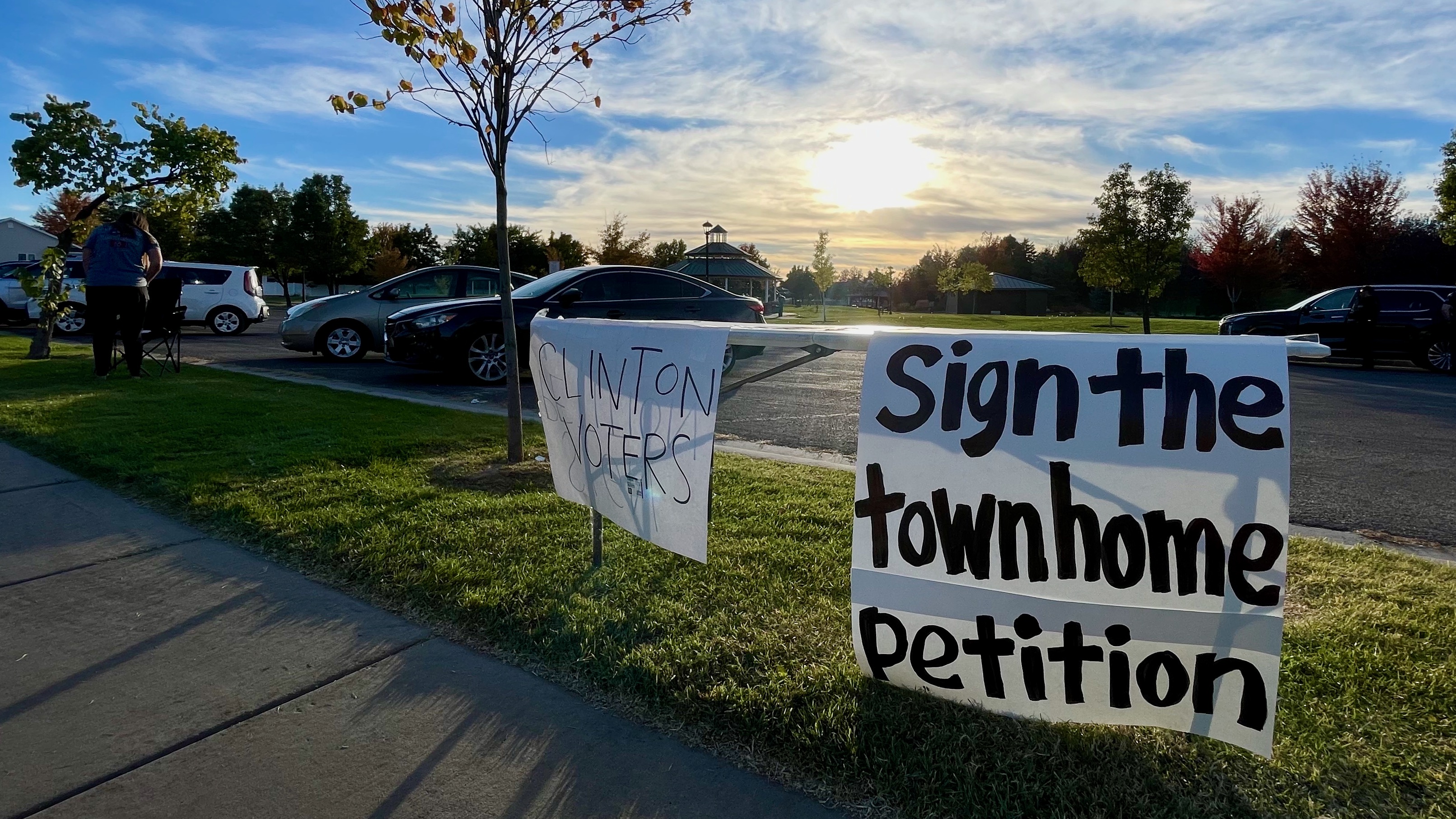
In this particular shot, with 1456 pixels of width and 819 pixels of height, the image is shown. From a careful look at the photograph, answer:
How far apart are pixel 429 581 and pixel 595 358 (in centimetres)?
113

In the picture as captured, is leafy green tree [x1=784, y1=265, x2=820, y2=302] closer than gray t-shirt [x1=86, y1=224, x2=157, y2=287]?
No

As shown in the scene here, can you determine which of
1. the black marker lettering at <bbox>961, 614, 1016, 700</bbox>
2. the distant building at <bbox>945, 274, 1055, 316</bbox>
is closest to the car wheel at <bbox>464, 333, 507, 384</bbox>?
the black marker lettering at <bbox>961, 614, 1016, 700</bbox>

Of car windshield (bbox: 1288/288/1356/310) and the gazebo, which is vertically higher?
the gazebo

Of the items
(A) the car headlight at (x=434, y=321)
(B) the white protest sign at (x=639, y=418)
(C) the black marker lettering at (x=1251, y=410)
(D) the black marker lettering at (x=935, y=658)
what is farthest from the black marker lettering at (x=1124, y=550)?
(A) the car headlight at (x=434, y=321)

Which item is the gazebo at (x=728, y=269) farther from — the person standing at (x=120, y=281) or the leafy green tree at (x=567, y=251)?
the person standing at (x=120, y=281)

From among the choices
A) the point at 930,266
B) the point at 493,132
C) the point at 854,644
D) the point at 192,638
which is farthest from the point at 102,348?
the point at 930,266

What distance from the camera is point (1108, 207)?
101 feet

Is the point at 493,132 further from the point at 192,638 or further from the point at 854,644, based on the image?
the point at 854,644

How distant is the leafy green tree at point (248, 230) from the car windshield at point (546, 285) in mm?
51022

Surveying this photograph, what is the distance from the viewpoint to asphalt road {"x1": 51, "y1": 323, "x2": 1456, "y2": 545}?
16.5ft

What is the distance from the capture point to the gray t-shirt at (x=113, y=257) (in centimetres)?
881

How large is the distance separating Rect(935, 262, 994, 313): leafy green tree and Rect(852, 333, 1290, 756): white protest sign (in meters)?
60.7

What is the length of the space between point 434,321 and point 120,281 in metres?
3.14

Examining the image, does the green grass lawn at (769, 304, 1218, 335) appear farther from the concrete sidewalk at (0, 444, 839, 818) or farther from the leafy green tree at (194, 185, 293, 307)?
the leafy green tree at (194, 185, 293, 307)
